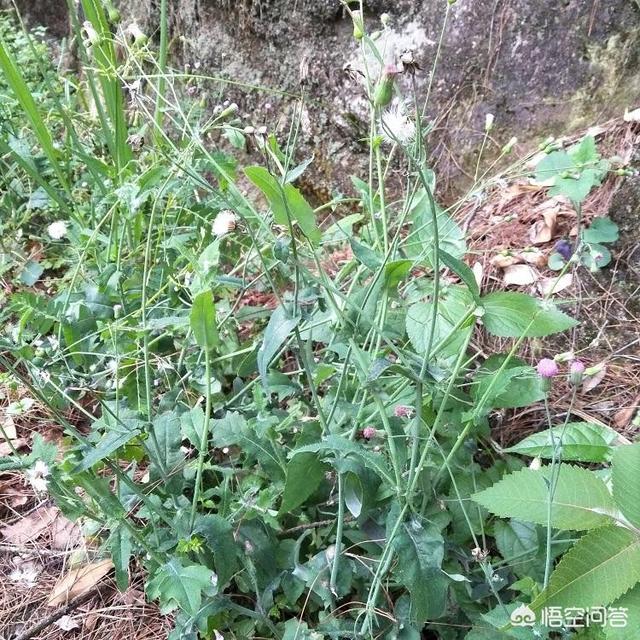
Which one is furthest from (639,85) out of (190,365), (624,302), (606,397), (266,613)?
(266,613)

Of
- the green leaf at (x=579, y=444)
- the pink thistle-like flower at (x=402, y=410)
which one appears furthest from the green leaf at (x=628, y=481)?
the pink thistle-like flower at (x=402, y=410)

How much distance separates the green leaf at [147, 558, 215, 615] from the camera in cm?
82

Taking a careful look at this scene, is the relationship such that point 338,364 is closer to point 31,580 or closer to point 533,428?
point 533,428

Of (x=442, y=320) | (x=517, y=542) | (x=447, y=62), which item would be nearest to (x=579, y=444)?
(x=517, y=542)

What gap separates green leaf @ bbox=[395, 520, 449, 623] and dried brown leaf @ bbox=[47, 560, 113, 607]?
2.10 feet

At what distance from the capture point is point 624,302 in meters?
1.22

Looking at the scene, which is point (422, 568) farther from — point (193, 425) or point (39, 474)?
point (39, 474)

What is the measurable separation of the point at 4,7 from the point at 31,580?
2979 millimetres

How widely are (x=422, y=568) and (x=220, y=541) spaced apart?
299mm

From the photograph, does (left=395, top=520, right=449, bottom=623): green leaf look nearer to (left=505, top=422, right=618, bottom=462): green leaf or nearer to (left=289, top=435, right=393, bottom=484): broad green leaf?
(left=289, top=435, right=393, bottom=484): broad green leaf

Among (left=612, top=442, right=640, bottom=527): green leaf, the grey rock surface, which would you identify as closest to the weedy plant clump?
(left=612, top=442, right=640, bottom=527): green leaf

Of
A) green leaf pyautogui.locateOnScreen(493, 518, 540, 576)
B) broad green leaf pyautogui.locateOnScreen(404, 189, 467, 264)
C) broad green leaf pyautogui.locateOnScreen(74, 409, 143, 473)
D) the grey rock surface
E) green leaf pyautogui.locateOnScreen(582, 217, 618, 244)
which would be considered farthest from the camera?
the grey rock surface

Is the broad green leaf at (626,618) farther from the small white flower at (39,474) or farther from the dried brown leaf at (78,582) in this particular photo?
the dried brown leaf at (78,582)

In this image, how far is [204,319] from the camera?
2.82ft
